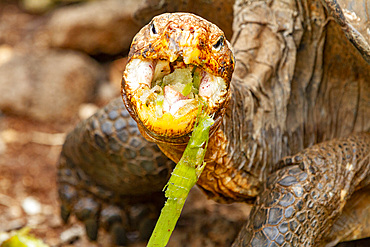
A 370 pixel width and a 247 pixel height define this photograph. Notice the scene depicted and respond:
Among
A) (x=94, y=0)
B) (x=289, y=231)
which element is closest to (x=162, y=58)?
(x=289, y=231)

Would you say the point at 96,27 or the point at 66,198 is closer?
the point at 66,198

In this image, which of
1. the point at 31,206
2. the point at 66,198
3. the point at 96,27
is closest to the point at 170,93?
the point at 66,198

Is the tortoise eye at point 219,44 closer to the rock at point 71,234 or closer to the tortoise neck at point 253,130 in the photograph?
the tortoise neck at point 253,130

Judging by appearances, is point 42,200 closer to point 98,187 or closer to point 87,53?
point 98,187

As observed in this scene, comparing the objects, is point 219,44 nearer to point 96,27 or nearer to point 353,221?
point 353,221

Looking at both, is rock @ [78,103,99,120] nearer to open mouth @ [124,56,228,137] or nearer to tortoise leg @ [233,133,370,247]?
tortoise leg @ [233,133,370,247]

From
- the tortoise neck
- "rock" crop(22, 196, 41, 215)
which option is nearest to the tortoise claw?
"rock" crop(22, 196, 41, 215)

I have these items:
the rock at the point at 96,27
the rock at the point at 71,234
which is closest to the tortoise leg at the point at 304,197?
the rock at the point at 71,234
